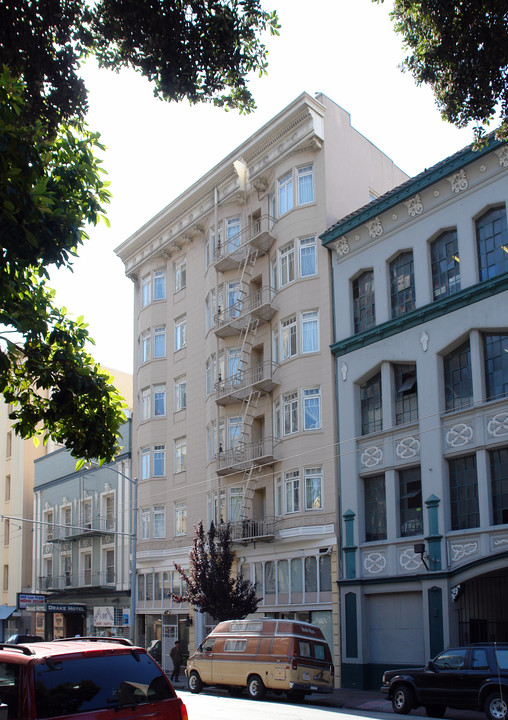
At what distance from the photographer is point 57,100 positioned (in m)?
11.0

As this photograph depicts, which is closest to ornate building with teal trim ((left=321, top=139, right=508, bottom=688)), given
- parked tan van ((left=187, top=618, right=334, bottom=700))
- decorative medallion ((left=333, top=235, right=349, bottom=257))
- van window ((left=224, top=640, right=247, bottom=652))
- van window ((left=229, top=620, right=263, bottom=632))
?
decorative medallion ((left=333, top=235, right=349, bottom=257))

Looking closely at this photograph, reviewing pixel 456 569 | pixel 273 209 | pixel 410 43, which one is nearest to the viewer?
pixel 410 43

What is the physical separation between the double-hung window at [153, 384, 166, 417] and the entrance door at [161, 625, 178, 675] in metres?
9.51

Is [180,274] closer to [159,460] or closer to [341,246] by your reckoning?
[159,460]

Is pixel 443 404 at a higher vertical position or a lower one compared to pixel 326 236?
lower

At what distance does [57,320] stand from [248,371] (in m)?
21.7

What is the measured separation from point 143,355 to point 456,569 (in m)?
22.2

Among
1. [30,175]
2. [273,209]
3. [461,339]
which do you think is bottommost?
[30,175]

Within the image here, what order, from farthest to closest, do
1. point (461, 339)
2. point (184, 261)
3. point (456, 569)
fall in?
1. point (184, 261)
2. point (461, 339)
3. point (456, 569)

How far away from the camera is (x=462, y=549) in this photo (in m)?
23.4

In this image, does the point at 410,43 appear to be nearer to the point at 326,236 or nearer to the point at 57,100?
the point at 57,100

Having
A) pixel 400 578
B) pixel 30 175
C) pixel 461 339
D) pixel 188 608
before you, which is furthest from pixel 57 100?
pixel 188 608

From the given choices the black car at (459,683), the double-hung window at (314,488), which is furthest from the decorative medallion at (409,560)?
the black car at (459,683)

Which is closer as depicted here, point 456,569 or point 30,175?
point 30,175
